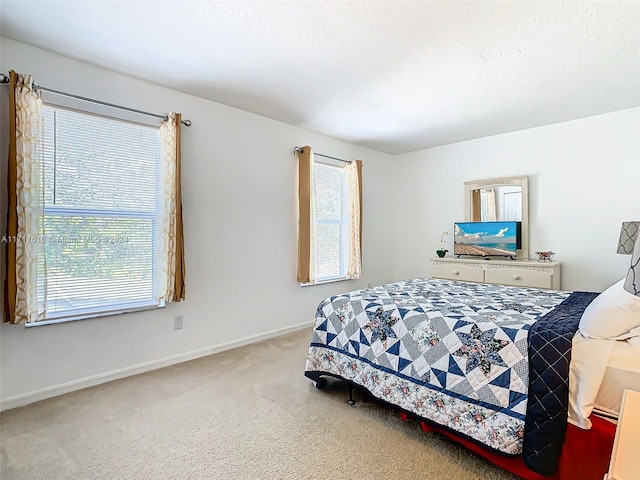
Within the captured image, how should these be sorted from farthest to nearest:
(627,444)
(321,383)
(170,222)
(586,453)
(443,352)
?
(170,222) → (321,383) → (443,352) → (586,453) → (627,444)

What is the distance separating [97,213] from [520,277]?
411 cm

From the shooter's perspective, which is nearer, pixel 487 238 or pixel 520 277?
pixel 520 277

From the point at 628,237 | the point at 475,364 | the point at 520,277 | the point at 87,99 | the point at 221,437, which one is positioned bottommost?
the point at 221,437

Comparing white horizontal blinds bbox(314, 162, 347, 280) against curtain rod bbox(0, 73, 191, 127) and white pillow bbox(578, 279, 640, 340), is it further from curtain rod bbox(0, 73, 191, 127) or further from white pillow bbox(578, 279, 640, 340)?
white pillow bbox(578, 279, 640, 340)

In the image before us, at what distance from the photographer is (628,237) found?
2717 mm

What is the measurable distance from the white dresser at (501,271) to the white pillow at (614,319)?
2.21 meters

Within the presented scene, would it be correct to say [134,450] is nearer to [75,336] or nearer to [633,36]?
[75,336]

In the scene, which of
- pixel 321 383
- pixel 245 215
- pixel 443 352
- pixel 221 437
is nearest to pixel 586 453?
pixel 443 352

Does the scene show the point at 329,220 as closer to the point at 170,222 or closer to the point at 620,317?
the point at 170,222

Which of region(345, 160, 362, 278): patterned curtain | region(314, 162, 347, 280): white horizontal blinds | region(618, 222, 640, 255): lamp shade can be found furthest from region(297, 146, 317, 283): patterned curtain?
region(618, 222, 640, 255): lamp shade

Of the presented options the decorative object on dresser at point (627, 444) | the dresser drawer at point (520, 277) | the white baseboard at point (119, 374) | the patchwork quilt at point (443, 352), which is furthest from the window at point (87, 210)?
the dresser drawer at point (520, 277)

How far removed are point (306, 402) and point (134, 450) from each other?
1021mm

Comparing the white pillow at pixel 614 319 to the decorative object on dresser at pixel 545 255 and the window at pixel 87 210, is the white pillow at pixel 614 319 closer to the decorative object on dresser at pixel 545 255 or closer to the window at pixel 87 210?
the decorative object on dresser at pixel 545 255

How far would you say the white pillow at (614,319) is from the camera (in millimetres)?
1480
